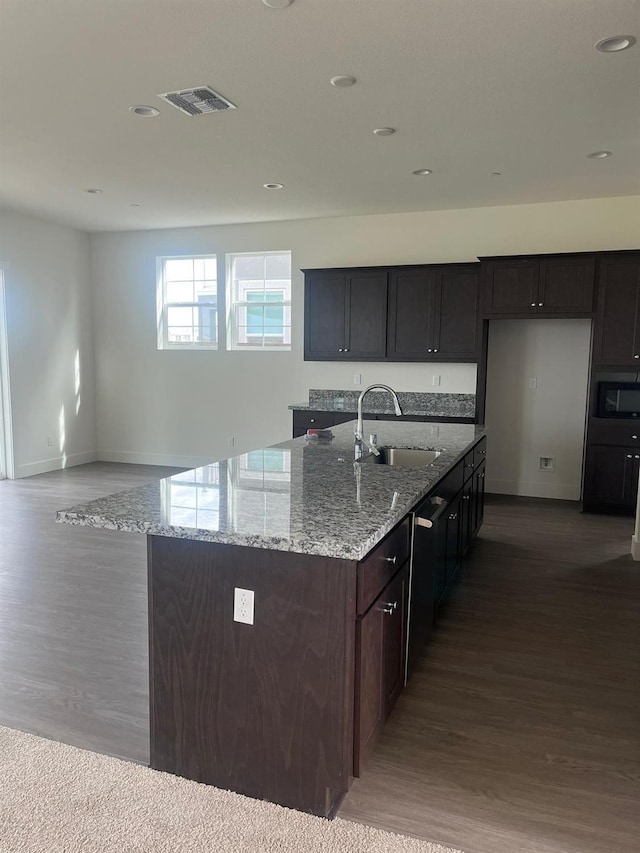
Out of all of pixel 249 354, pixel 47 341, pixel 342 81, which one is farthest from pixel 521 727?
pixel 47 341

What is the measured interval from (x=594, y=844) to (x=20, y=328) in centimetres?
703

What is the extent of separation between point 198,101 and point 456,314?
3.31m

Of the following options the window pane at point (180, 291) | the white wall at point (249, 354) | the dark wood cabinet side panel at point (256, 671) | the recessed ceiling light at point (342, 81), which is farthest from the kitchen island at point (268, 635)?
the window pane at point (180, 291)

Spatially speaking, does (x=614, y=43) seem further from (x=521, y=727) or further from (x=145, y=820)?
(x=145, y=820)

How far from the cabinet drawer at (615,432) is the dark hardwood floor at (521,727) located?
180cm

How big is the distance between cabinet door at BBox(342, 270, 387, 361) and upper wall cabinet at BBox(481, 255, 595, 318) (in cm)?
105

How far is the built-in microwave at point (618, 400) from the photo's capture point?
536 centimetres

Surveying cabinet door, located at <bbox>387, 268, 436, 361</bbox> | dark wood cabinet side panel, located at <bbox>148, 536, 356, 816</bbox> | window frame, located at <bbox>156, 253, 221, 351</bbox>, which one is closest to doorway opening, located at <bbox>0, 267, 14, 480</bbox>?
window frame, located at <bbox>156, 253, 221, 351</bbox>

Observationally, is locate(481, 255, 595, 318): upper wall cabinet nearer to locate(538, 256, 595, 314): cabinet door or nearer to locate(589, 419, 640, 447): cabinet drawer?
locate(538, 256, 595, 314): cabinet door

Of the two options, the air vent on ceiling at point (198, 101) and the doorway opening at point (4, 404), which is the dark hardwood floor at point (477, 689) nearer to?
the doorway opening at point (4, 404)

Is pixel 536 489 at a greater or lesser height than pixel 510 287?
lesser

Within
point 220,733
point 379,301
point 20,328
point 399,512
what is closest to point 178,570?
point 220,733

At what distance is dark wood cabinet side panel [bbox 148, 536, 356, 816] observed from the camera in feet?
5.79

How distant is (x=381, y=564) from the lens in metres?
1.96
